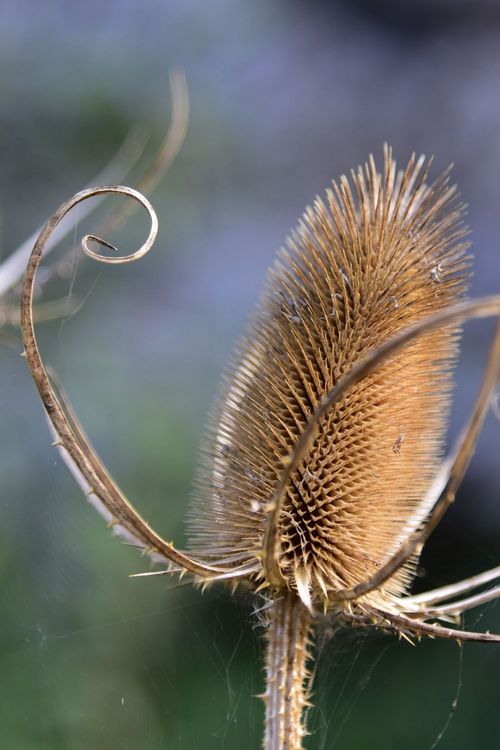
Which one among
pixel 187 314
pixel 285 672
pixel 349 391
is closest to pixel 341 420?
pixel 349 391

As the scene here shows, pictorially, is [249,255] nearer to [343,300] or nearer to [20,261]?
[20,261]

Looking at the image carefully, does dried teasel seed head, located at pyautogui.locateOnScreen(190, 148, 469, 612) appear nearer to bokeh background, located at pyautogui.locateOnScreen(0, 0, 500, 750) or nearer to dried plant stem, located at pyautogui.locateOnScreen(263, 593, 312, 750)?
dried plant stem, located at pyautogui.locateOnScreen(263, 593, 312, 750)

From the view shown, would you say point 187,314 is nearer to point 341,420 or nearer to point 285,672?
point 341,420

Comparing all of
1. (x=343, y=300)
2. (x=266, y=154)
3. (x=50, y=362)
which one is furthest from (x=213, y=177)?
(x=343, y=300)

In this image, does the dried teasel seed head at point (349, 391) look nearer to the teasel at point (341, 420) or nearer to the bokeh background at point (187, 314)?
the teasel at point (341, 420)

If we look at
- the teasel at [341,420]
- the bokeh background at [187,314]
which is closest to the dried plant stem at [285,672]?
the teasel at [341,420]

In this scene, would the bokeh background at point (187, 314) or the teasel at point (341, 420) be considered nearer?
the teasel at point (341, 420)

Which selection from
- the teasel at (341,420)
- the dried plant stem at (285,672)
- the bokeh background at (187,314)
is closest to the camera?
the dried plant stem at (285,672)
